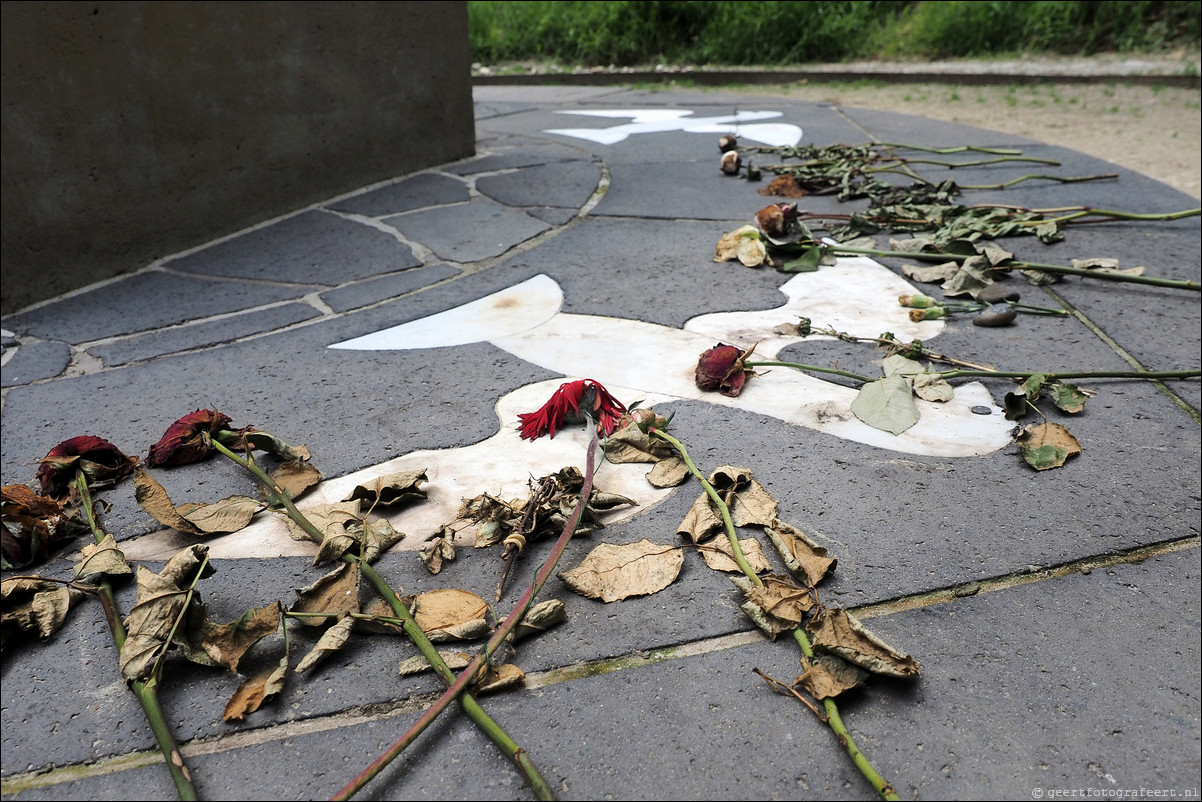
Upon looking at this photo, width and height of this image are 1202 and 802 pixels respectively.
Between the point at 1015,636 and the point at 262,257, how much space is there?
7.82 ft

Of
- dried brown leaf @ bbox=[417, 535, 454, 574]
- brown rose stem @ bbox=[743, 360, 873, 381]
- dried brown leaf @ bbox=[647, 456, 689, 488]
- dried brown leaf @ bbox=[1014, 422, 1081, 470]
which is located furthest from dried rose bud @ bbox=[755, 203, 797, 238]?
dried brown leaf @ bbox=[417, 535, 454, 574]

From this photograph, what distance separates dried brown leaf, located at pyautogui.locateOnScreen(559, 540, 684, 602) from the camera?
120 centimetres

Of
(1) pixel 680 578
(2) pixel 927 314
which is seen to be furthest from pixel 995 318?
(1) pixel 680 578

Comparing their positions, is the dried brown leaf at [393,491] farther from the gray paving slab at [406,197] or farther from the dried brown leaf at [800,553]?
the gray paving slab at [406,197]

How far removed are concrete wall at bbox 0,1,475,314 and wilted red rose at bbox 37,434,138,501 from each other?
1206mm

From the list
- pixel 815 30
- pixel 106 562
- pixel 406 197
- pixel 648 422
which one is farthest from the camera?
pixel 815 30

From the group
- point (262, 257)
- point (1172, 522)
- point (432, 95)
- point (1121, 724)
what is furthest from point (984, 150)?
point (1121, 724)

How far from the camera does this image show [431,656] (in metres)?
1.04

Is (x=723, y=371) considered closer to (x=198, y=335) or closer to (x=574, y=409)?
(x=574, y=409)

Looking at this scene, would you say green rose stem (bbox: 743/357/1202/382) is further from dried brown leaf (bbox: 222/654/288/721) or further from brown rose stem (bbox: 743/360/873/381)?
dried brown leaf (bbox: 222/654/288/721)

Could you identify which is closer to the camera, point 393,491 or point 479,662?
point 479,662

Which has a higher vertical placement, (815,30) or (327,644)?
(815,30)

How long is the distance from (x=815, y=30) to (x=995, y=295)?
5.83 metres

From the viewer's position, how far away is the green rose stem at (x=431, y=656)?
2.97 ft
